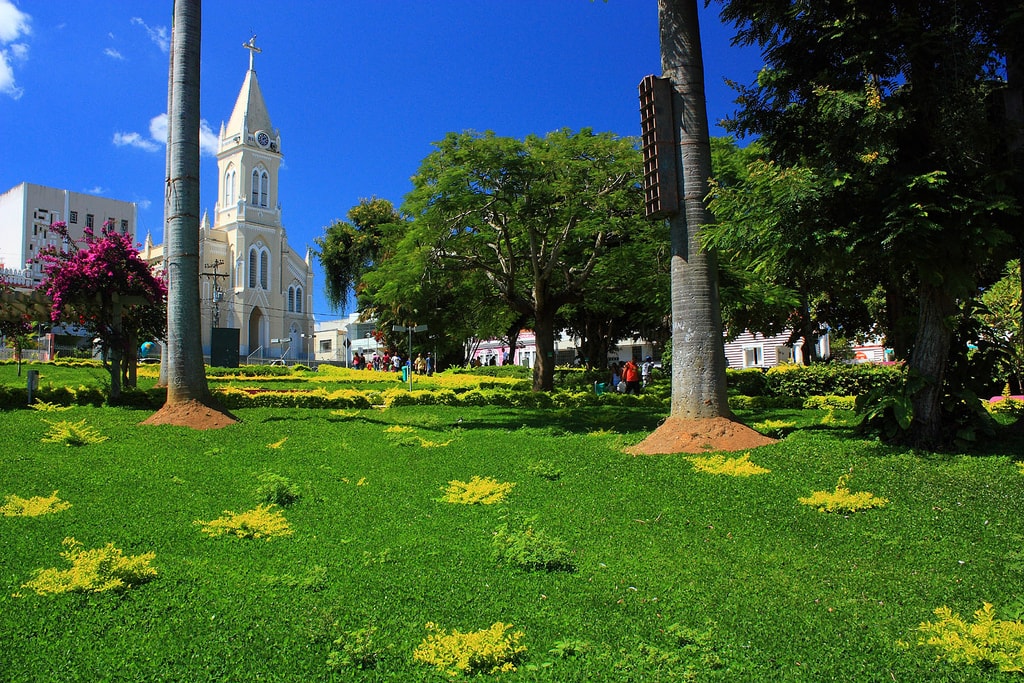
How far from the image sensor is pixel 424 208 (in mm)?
14281

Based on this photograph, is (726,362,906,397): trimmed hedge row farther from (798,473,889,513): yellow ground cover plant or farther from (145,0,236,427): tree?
(145,0,236,427): tree

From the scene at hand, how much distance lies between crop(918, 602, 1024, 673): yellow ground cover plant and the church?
189ft

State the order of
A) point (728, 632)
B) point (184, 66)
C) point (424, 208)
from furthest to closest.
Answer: point (424, 208), point (184, 66), point (728, 632)

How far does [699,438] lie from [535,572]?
3.95 meters

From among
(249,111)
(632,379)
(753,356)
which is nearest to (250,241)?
(249,111)

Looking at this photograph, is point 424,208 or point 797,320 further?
point 797,320

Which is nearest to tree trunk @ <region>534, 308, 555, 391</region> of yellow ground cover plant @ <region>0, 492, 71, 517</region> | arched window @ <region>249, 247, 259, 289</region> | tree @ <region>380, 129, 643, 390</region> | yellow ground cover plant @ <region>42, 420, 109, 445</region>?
tree @ <region>380, 129, 643, 390</region>

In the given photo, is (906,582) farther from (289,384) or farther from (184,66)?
(289,384)

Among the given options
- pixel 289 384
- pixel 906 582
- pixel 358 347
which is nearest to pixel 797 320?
pixel 289 384

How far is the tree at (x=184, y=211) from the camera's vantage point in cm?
1071

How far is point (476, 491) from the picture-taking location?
620cm

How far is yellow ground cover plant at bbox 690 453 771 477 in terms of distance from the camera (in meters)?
6.56

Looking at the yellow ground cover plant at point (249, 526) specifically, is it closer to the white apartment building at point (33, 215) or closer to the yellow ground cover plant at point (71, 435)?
the yellow ground cover plant at point (71, 435)

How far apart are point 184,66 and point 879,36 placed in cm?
988
